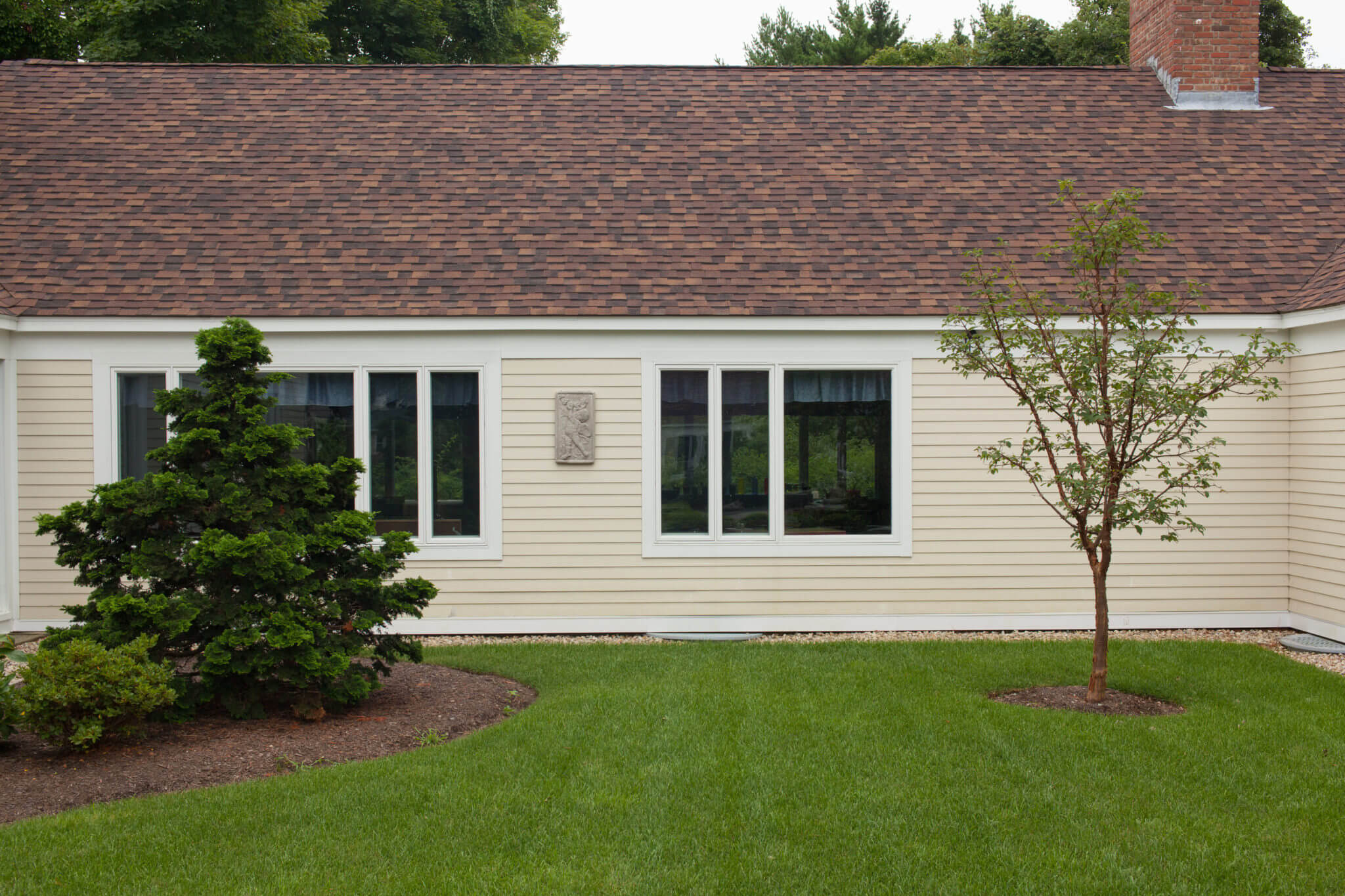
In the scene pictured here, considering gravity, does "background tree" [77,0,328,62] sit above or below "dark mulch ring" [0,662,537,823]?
above

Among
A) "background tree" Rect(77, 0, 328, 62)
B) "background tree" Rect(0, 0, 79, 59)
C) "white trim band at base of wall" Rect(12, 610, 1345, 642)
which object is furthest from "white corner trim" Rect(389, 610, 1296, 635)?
"background tree" Rect(77, 0, 328, 62)

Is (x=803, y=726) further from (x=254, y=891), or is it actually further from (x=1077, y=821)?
(x=254, y=891)

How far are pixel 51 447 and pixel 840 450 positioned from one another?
22.8 feet

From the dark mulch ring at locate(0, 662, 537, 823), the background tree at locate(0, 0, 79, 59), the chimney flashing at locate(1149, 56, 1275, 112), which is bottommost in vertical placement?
the dark mulch ring at locate(0, 662, 537, 823)

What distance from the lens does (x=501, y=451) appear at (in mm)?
10047

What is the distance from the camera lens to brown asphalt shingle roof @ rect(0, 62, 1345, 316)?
33.3 ft

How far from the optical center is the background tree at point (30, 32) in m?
18.8

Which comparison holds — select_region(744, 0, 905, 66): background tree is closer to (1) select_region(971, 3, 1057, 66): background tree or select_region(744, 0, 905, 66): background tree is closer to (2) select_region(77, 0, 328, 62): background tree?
(1) select_region(971, 3, 1057, 66): background tree

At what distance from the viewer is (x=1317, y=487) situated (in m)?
9.63

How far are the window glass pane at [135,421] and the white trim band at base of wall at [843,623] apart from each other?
5.51 ft

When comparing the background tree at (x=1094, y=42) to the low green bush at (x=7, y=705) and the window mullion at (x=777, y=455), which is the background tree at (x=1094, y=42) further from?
the low green bush at (x=7, y=705)

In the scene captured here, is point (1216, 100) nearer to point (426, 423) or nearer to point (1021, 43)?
point (426, 423)

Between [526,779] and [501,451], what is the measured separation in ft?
15.7

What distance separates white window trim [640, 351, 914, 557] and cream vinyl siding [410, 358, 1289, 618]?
74 mm
